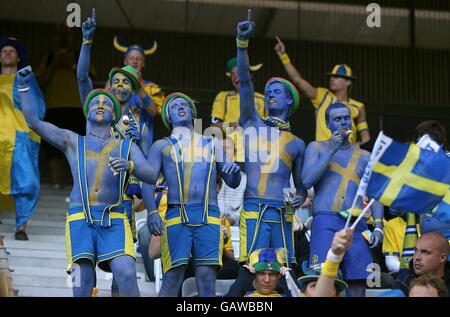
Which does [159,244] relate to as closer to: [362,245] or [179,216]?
[179,216]

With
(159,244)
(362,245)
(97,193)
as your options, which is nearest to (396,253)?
(362,245)

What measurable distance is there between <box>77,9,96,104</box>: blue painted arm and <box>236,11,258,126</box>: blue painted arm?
1.17 meters

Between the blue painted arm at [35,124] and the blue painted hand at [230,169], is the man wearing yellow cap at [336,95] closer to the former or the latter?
the blue painted hand at [230,169]

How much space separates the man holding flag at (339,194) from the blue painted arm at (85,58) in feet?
6.12

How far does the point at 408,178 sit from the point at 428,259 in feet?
2.74

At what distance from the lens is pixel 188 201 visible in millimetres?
8219

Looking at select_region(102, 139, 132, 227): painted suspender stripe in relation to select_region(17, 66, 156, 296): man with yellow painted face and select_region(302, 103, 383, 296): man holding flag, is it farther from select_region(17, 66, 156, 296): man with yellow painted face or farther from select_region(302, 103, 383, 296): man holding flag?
select_region(302, 103, 383, 296): man holding flag

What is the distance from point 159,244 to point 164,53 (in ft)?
21.3

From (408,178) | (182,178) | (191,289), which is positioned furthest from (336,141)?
(191,289)

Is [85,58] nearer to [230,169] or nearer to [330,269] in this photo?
[230,169]

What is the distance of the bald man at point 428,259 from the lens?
7867mm

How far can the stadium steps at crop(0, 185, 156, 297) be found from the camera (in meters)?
9.24

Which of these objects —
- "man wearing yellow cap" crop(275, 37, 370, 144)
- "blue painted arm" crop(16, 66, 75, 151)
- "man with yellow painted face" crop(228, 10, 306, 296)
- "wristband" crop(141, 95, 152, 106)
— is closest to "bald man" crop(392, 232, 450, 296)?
"man with yellow painted face" crop(228, 10, 306, 296)
